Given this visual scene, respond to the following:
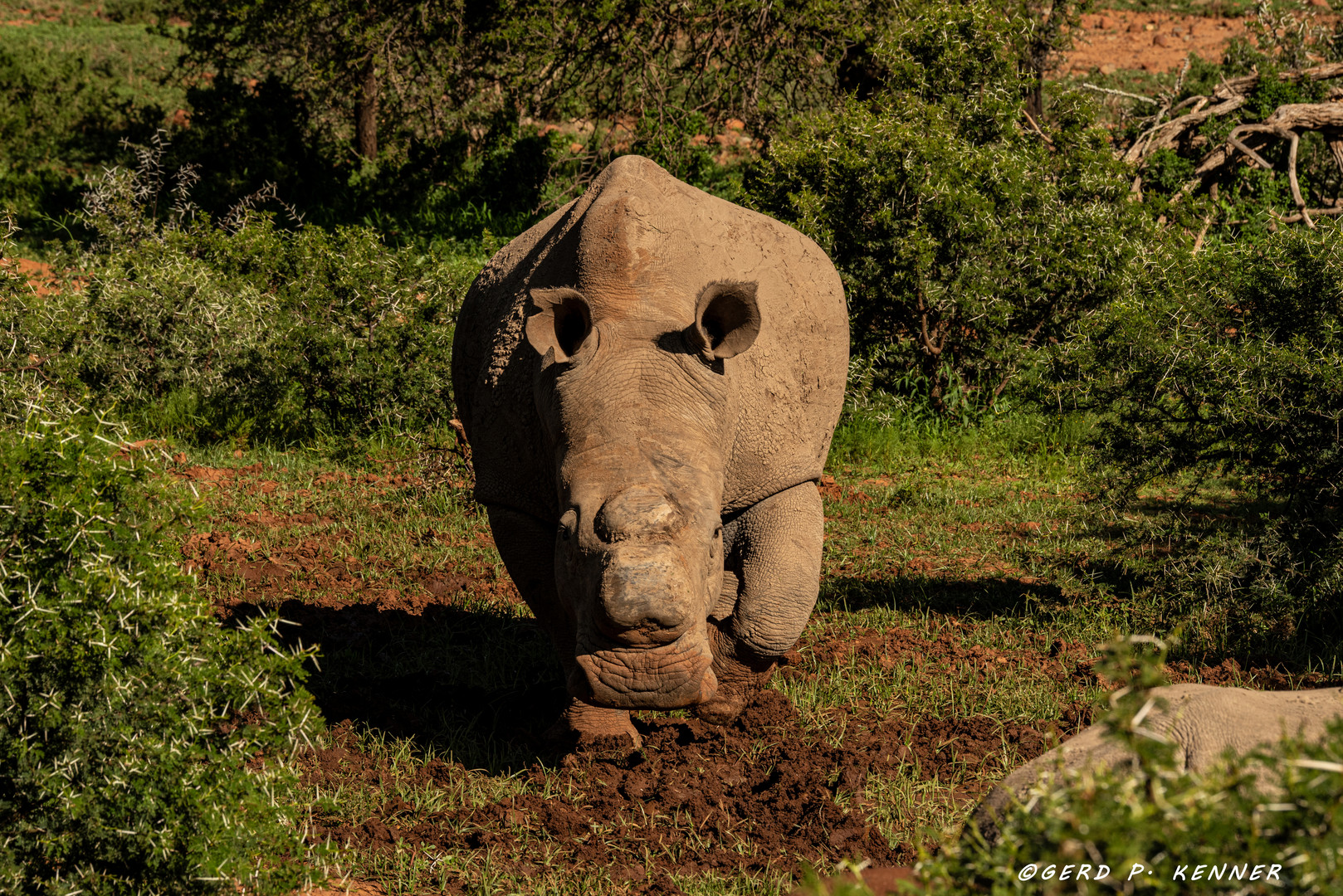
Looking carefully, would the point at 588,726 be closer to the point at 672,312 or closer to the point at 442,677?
the point at 442,677

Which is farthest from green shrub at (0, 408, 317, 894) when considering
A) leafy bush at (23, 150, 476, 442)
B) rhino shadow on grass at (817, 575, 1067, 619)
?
leafy bush at (23, 150, 476, 442)

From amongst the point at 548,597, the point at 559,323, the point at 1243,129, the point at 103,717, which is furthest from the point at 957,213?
the point at 103,717

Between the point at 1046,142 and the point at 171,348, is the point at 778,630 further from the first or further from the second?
the point at 1046,142

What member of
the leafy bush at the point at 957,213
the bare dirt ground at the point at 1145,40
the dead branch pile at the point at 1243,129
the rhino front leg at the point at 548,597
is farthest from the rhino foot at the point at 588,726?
the bare dirt ground at the point at 1145,40

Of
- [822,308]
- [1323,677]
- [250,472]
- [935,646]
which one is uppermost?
[822,308]

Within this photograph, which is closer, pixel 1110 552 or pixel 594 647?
pixel 594 647

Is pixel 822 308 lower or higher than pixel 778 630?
higher

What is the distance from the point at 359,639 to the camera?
644cm

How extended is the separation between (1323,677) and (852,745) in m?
2.47

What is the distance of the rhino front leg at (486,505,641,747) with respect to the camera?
511cm

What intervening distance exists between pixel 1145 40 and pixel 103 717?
31463mm

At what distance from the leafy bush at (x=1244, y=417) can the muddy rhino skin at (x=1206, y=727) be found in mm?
2907

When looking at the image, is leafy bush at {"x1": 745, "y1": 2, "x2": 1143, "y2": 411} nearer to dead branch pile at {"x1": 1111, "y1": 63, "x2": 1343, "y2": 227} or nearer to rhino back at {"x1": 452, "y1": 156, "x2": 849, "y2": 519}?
dead branch pile at {"x1": 1111, "y1": 63, "x2": 1343, "y2": 227}

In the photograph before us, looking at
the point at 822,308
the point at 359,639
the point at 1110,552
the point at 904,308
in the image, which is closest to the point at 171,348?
the point at 359,639
